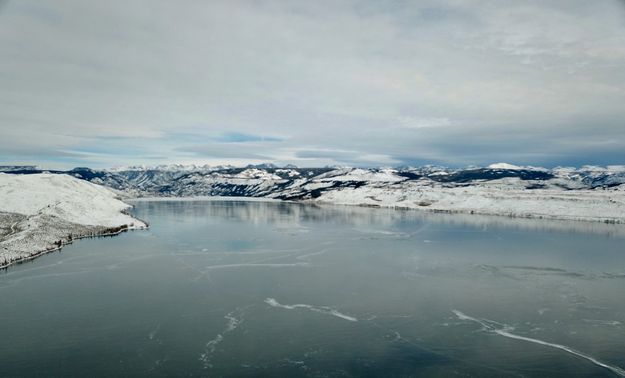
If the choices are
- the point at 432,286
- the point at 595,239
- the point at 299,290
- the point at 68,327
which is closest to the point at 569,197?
the point at 595,239

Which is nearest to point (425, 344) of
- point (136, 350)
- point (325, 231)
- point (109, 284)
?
point (136, 350)

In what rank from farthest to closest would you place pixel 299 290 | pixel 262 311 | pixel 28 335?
pixel 299 290
pixel 262 311
pixel 28 335

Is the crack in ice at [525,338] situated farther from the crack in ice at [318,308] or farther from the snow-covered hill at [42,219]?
the snow-covered hill at [42,219]

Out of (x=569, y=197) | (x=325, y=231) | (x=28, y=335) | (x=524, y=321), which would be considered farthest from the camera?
(x=569, y=197)

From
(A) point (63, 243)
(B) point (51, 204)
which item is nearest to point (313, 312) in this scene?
(A) point (63, 243)

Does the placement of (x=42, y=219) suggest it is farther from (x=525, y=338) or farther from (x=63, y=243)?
(x=525, y=338)

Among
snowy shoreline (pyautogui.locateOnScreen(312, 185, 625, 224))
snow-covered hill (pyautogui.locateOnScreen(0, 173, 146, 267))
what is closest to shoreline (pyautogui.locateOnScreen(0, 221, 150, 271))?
snow-covered hill (pyautogui.locateOnScreen(0, 173, 146, 267))

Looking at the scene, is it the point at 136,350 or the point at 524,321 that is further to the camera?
the point at 524,321

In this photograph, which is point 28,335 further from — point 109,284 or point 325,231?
point 325,231
